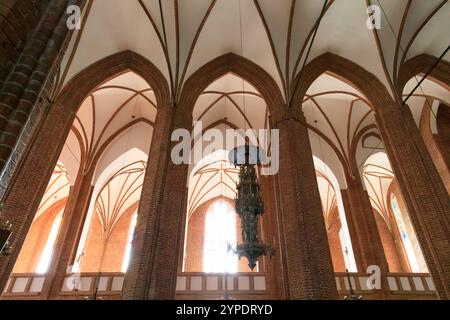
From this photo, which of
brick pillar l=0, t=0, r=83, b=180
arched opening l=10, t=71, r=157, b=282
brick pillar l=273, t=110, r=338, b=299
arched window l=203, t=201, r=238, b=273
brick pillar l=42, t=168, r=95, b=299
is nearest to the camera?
brick pillar l=0, t=0, r=83, b=180

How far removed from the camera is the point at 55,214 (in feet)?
67.1

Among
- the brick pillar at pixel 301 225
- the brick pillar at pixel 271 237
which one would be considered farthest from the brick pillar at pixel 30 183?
the brick pillar at pixel 271 237

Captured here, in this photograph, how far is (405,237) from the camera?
57.0 ft

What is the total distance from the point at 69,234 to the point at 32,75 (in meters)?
10.2

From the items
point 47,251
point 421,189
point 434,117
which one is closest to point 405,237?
point 434,117

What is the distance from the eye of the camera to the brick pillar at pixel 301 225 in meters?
6.93

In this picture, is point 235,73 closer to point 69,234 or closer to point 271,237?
point 271,237

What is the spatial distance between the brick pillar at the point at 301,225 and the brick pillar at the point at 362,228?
5.47 m

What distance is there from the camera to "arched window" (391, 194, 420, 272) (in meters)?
16.5

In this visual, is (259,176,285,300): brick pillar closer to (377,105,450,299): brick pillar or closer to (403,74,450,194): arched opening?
(377,105,450,299): brick pillar

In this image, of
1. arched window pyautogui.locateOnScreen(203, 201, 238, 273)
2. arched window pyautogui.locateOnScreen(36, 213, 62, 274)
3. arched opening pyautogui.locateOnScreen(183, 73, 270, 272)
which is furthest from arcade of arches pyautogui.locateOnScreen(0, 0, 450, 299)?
arched window pyautogui.locateOnScreen(36, 213, 62, 274)

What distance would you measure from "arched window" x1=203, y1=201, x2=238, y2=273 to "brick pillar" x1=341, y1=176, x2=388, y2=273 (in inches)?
271

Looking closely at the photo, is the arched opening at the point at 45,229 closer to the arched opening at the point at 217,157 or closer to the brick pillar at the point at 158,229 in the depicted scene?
the arched opening at the point at 217,157
